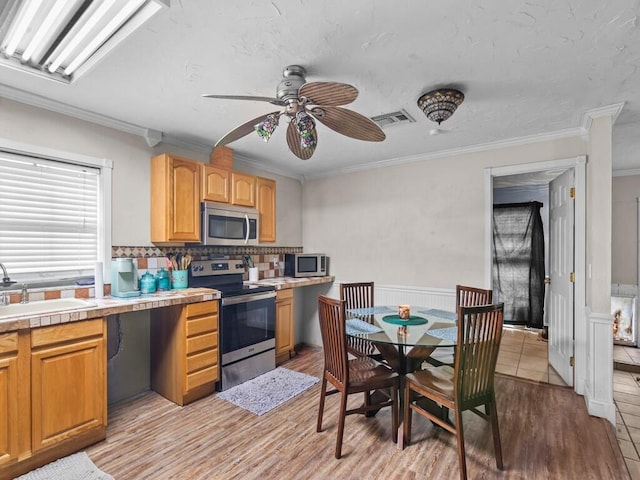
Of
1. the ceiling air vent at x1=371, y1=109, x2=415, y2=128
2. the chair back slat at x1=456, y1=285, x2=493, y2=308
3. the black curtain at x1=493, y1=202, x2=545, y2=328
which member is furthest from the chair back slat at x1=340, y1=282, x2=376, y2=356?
Answer: the black curtain at x1=493, y1=202, x2=545, y2=328

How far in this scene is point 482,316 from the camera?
1.88 metres

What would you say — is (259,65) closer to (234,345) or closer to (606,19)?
(606,19)

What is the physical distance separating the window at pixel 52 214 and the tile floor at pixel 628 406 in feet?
13.3

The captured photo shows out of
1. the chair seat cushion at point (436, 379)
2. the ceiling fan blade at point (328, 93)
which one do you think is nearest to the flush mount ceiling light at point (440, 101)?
the ceiling fan blade at point (328, 93)

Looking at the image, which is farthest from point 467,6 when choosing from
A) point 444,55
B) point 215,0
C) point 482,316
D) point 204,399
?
point 204,399

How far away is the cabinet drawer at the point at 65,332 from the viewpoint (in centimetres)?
193

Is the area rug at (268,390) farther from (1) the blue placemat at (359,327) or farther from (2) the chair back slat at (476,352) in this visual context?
(2) the chair back slat at (476,352)

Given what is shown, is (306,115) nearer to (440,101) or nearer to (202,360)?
(440,101)

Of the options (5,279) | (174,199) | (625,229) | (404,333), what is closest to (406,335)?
(404,333)

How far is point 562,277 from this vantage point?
10.7 feet

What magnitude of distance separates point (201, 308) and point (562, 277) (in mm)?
3435

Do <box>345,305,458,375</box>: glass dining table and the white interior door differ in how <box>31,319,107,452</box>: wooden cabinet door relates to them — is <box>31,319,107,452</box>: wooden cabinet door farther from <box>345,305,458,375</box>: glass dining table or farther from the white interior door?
the white interior door

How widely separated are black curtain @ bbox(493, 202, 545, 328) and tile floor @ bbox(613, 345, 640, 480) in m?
1.36

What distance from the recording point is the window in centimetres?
234
